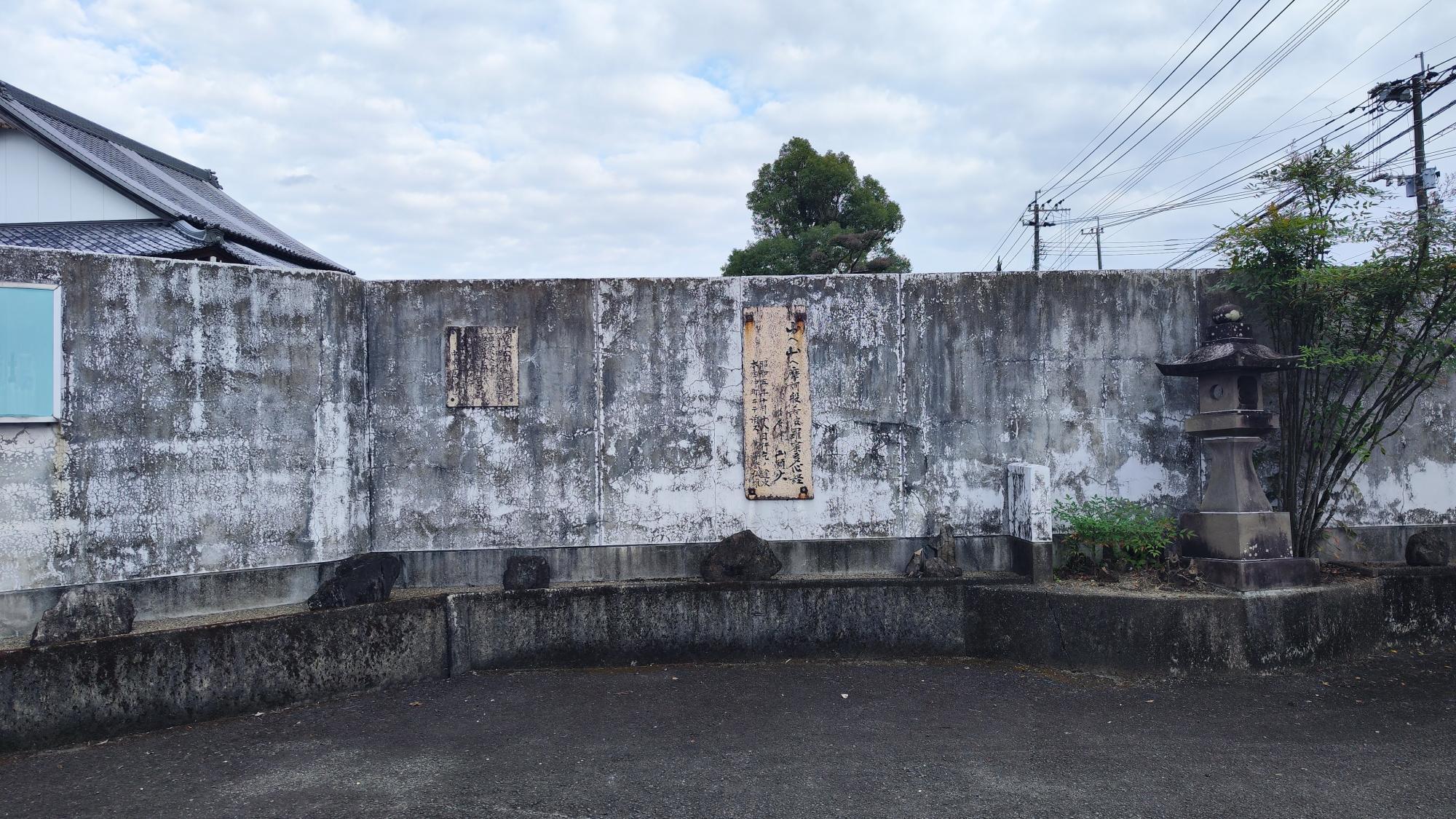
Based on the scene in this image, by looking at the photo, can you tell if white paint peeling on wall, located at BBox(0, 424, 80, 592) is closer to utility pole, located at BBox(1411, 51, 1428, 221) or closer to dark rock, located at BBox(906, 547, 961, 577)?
dark rock, located at BBox(906, 547, 961, 577)

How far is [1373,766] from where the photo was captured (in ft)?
15.0

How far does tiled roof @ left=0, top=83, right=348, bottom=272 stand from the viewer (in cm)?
1085

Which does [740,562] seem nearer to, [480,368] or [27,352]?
[480,368]

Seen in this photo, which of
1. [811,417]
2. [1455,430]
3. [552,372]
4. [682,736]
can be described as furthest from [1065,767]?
[1455,430]

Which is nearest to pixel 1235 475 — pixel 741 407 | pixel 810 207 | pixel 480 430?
pixel 741 407

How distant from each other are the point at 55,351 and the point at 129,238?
5.47 meters

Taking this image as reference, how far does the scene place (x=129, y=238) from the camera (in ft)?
34.2

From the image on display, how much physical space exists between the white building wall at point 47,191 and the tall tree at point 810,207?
14.1 metres

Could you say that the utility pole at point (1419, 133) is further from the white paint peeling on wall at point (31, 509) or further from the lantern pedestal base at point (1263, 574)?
the white paint peeling on wall at point (31, 509)

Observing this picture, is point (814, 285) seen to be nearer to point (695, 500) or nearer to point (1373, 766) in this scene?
point (695, 500)

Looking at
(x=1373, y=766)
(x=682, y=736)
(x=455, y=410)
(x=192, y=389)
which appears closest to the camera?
(x=1373, y=766)

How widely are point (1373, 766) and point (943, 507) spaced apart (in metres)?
3.36

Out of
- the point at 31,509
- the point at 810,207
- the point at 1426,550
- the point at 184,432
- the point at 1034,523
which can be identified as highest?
the point at 810,207

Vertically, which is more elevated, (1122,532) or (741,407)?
(741,407)
